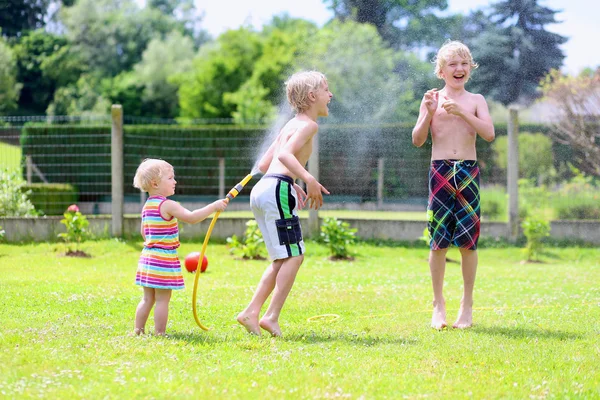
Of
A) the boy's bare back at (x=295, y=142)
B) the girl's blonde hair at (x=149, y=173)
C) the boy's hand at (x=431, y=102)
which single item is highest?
the boy's hand at (x=431, y=102)

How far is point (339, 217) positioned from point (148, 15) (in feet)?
192

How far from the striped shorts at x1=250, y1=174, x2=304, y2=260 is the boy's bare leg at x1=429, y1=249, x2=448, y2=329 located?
0.95 meters

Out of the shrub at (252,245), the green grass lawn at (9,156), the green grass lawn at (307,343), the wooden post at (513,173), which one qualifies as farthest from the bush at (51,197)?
the wooden post at (513,173)

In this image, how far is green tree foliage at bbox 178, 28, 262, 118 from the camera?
37.1 meters

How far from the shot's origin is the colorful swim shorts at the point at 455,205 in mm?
4727

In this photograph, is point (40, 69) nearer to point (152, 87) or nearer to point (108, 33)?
point (152, 87)

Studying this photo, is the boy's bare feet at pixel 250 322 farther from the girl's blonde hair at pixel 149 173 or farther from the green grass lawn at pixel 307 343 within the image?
the girl's blonde hair at pixel 149 173

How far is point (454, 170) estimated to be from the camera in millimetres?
4730

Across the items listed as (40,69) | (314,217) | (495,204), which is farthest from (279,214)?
(40,69)

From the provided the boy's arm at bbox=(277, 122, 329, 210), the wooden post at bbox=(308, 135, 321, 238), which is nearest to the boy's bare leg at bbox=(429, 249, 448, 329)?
the boy's arm at bbox=(277, 122, 329, 210)

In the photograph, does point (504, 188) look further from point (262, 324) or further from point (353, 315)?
point (262, 324)

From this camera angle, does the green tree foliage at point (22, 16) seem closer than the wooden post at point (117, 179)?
No

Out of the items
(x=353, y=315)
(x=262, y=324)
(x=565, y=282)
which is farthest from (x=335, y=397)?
(x=565, y=282)

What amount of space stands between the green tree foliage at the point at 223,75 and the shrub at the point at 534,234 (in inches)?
1087
